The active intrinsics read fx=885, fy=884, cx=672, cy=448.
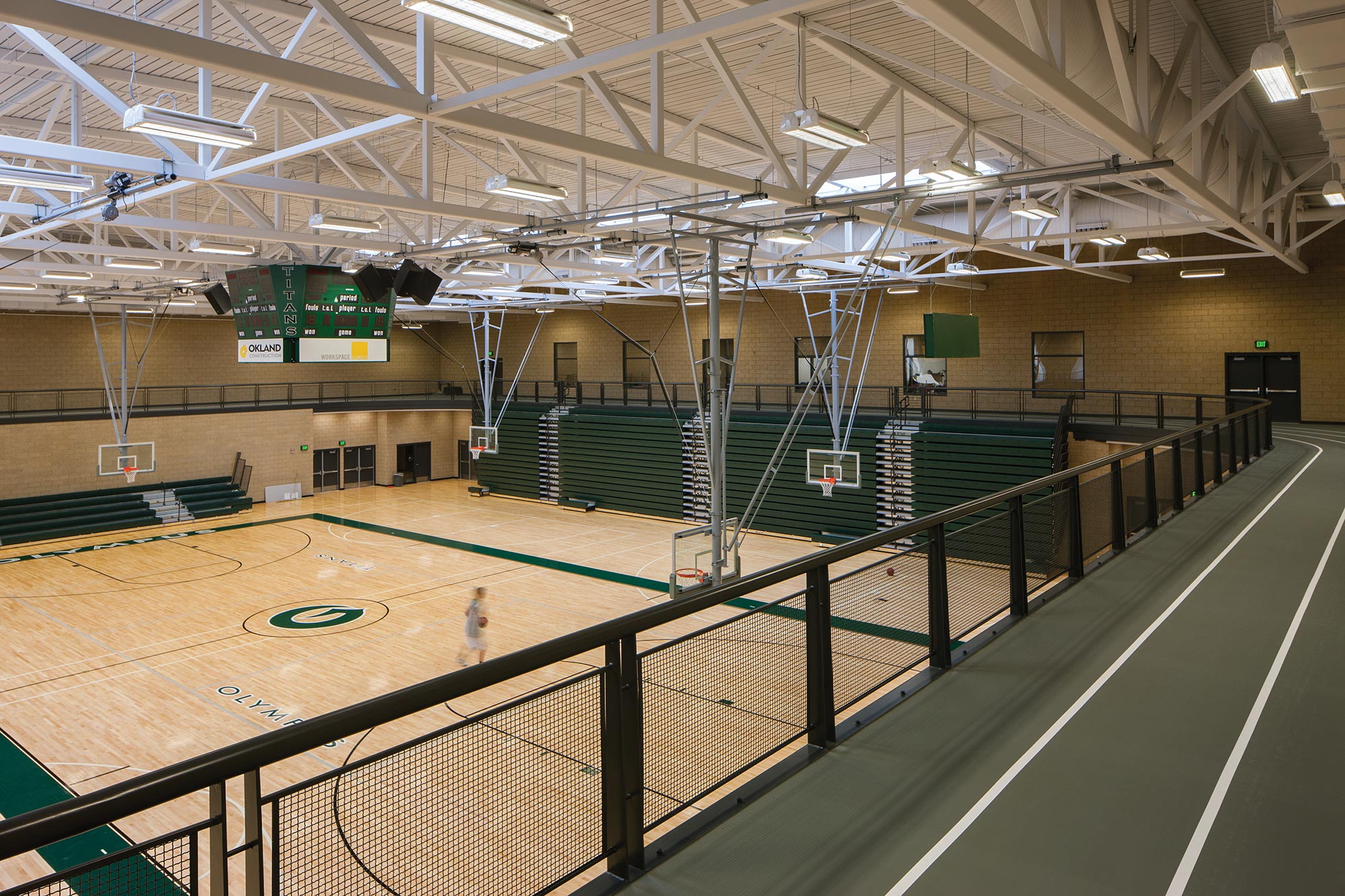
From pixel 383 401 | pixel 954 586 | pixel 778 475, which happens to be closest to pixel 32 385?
pixel 383 401

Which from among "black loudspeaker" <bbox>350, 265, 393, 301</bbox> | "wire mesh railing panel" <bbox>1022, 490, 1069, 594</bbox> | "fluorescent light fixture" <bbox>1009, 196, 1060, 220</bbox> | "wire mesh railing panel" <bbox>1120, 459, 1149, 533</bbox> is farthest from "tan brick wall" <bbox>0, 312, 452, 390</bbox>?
"wire mesh railing panel" <bbox>1022, 490, 1069, 594</bbox>

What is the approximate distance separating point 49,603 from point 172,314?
16.7 meters

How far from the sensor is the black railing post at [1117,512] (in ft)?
25.2

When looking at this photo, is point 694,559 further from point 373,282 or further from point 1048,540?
point 1048,540

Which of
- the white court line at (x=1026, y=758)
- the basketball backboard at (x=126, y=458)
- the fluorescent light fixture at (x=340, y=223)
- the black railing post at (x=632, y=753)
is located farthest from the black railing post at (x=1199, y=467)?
the basketball backboard at (x=126, y=458)

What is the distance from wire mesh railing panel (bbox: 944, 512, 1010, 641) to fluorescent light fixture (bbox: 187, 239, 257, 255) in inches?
543

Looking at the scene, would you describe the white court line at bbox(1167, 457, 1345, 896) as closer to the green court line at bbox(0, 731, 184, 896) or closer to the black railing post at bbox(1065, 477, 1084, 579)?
the black railing post at bbox(1065, 477, 1084, 579)

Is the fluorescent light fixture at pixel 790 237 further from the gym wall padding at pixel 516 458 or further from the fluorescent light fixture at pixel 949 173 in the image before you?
the gym wall padding at pixel 516 458

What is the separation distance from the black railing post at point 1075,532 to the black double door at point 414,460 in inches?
1255

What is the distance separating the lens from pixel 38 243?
1449 cm

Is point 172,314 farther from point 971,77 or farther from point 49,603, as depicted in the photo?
point 971,77

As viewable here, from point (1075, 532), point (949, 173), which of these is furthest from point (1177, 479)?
point (949, 173)

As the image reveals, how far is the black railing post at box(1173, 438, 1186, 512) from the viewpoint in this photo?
386 inches

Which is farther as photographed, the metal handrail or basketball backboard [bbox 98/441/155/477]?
basketball backboard [bbox 98/441/155/477]
